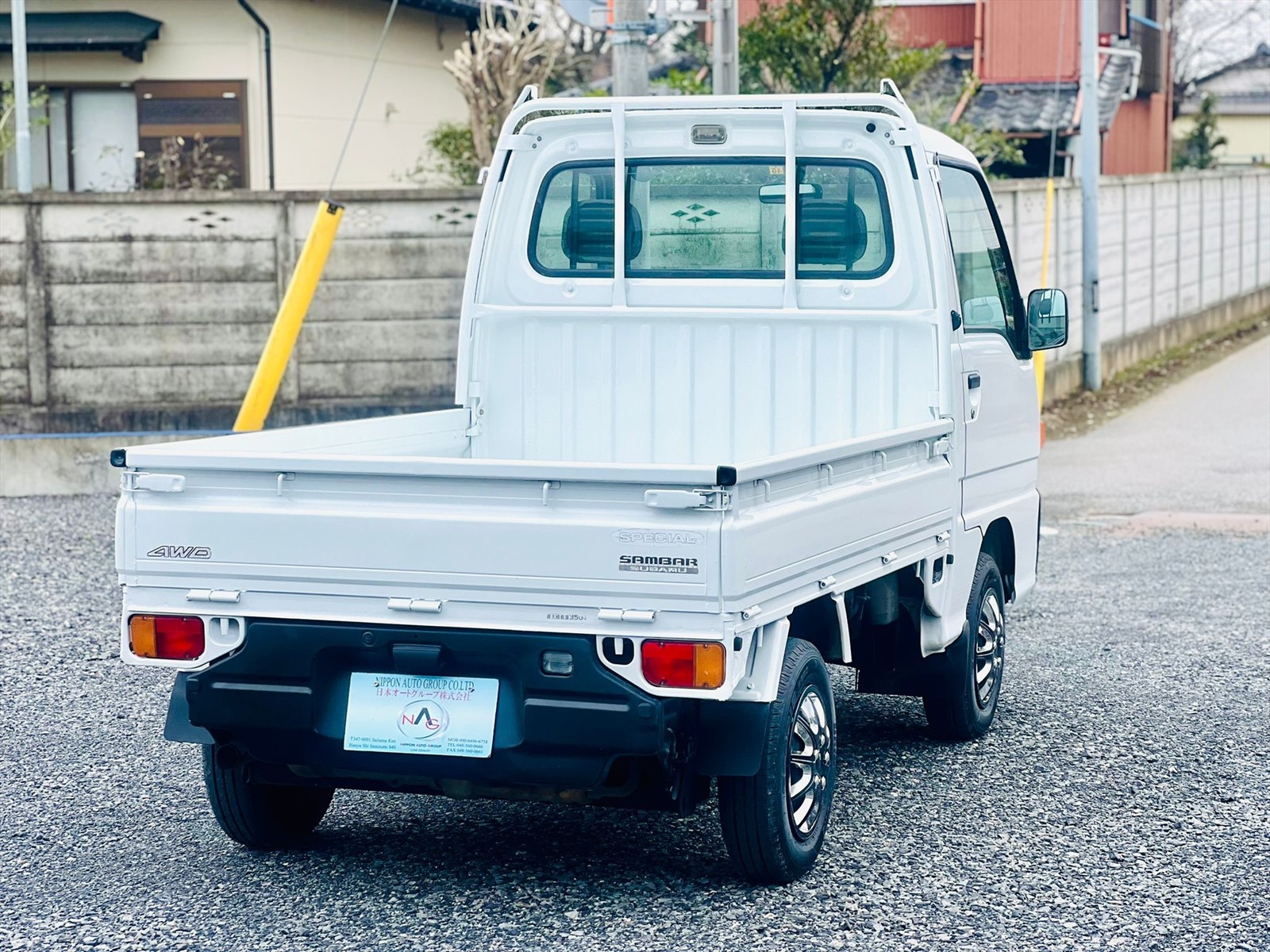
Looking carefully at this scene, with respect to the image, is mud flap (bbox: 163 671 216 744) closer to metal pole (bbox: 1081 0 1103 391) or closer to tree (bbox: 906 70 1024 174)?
metal pole (bbox: 1081 0 1103 391)

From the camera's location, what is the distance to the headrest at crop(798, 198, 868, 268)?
6.12m

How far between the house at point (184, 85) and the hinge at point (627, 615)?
16602mm

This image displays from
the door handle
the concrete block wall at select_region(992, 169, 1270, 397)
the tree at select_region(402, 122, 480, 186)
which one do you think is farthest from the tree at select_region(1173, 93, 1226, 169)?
the door handle

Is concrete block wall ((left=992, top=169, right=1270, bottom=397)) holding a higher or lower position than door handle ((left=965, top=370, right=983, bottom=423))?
higher

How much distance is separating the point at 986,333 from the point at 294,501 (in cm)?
287

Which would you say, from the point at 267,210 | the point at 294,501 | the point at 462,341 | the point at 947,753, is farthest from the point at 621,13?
the point at 294,501

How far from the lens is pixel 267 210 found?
13.5 meters

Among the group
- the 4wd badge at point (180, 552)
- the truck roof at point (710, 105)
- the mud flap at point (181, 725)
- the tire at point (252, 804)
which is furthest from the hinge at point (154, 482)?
the truck roof at point (710, 105)

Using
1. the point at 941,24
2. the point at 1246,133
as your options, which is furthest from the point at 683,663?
the point at 1246,133

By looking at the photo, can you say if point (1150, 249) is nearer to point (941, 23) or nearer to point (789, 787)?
point (941, 23)

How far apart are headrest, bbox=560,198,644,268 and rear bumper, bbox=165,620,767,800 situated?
2.16 meters

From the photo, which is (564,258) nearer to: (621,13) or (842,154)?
(842,154)

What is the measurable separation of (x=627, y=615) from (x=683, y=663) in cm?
17

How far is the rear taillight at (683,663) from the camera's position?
4285mm
